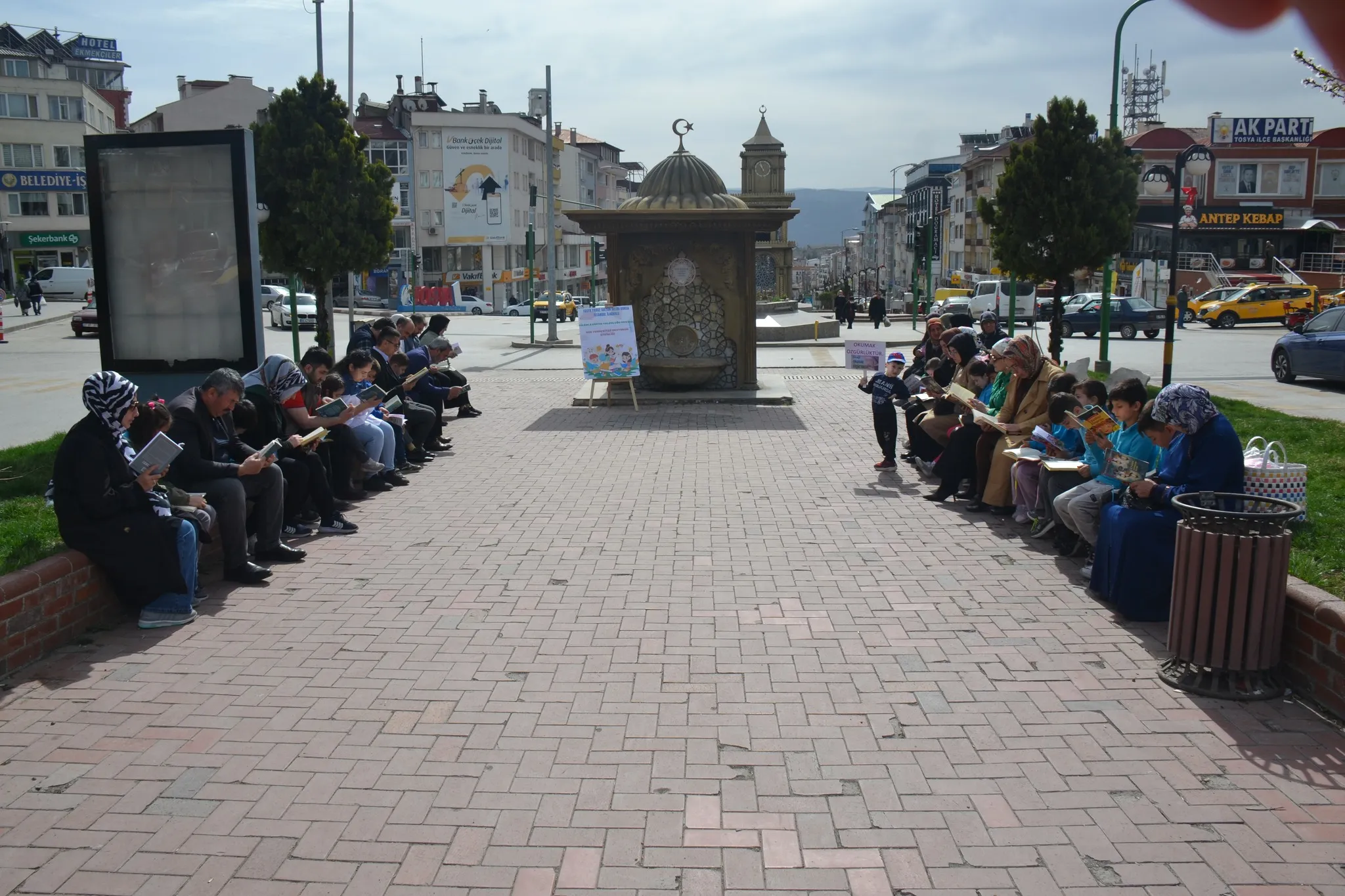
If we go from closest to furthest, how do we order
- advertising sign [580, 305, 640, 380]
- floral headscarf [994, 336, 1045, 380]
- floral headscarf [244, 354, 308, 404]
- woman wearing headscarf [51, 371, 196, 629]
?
woman wearing headscarf [51, 371, 196, 629], floral headscarf [244, 354, 308, 404], floral headscarf [994, 336, 1045, 380], advertising sign [580, 305, 640, 380]

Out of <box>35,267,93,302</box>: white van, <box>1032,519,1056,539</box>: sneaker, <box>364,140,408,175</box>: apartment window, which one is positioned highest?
<box>364,140,408,175</box>: apartment window

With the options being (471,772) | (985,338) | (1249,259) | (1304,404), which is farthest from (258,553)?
(1249,259)

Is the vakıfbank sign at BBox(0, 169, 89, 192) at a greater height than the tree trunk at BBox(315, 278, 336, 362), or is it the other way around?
the vakıfbank sign at BBox(0, 169, 89, 192)

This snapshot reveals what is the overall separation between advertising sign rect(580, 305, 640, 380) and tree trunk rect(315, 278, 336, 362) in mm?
4720

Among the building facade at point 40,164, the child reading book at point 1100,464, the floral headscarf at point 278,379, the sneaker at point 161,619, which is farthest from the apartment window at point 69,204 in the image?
the child reading book at point 1100,464

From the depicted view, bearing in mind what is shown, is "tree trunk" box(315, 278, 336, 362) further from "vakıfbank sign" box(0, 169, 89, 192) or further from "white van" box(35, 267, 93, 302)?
"vakıfbank sign" box(0, 169, 89, 192)

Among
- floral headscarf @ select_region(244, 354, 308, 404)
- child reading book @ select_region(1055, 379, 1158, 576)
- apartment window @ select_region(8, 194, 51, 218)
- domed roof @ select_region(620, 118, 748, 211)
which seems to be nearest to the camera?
child reading book @ select_region(1055, 379, 1158, 576)

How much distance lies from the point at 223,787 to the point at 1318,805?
4254mm

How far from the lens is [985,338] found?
12.8m

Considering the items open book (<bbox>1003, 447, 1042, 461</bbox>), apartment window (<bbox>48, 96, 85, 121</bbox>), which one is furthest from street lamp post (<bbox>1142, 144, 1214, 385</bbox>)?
apartment window (<bbox>48, 96, 85, 121</bbox>)

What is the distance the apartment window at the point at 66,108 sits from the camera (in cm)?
6688

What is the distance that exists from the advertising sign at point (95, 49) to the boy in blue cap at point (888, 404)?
91.8 meters

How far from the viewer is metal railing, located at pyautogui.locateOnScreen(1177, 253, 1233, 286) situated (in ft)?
176

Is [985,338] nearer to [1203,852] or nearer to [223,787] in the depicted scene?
[1203,852]
